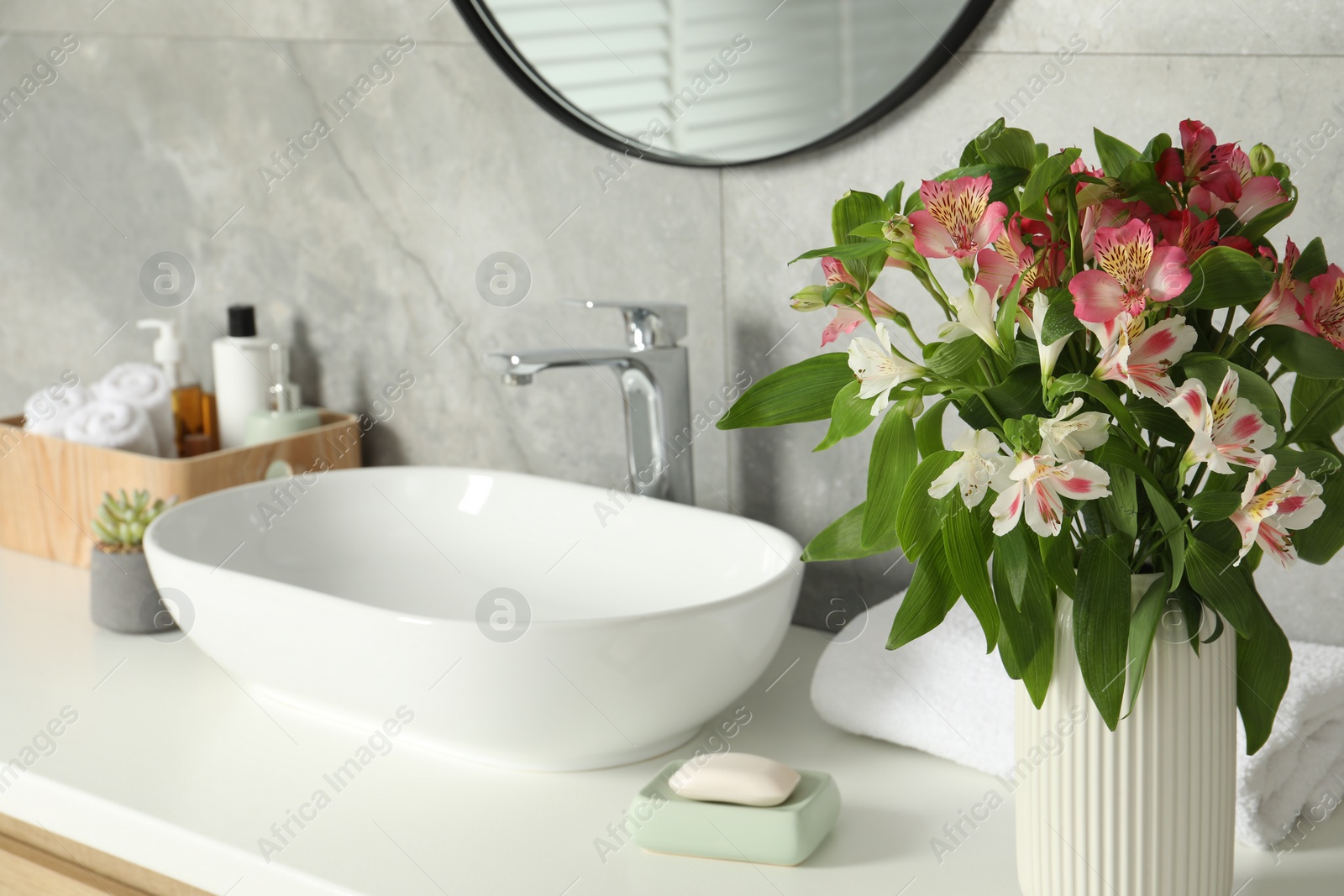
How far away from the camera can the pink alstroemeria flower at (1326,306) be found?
1.99 feet

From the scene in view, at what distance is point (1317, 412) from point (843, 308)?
256 millimetres

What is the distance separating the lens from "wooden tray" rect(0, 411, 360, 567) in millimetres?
1284

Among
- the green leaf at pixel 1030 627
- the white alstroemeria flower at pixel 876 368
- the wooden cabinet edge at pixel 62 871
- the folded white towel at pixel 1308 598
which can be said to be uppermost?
the white alstroemeria flower at pixel 876 368

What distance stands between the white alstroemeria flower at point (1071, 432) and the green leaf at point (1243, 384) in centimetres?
5

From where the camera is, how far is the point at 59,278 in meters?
1.72

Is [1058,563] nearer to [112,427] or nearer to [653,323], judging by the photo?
[653,323]

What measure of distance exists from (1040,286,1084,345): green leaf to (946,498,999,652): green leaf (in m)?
0.10

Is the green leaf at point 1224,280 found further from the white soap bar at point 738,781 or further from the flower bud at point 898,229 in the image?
the white soap bar at point 738,781

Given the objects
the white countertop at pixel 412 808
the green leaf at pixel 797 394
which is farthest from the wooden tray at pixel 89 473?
the green leaf at pixel 797 394

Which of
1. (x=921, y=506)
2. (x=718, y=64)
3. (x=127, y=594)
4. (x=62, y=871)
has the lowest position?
(x=62, y=871)

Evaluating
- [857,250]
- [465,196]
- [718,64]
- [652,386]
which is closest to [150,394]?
[465,196]

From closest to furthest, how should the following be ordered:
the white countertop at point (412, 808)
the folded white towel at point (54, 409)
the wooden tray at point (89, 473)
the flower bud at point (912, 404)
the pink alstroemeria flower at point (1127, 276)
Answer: the pink alstroemeria flower at point (1127, 276)
the flower bud at point (912, 404)
the white countertop at point (412, 808)
the wooden tray at point (89, 473)
the folded white towel at point (54, 409)

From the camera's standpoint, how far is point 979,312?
2.01 ft

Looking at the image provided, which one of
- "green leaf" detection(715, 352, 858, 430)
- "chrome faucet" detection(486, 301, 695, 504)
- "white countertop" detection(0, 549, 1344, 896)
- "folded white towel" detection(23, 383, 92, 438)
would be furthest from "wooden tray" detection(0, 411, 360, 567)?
"green leaf" detection(715, 352, 858, 430)
